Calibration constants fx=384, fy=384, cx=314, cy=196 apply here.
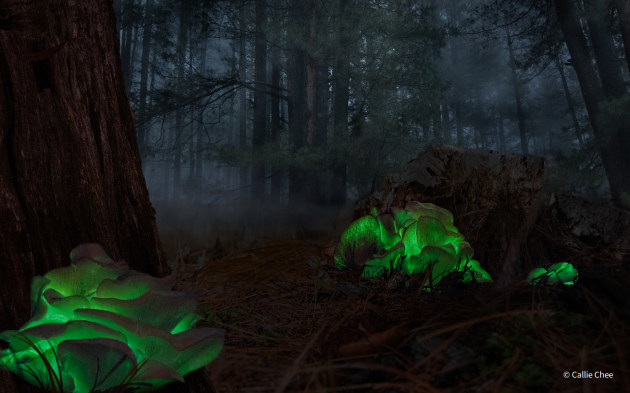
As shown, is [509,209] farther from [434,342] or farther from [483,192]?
[434,342]

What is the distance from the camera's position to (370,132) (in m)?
5.33

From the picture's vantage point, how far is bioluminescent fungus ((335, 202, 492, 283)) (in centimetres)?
136

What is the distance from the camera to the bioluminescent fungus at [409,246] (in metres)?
1.36

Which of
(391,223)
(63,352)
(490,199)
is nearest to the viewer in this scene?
(63,352)

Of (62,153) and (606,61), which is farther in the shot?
(606,61)

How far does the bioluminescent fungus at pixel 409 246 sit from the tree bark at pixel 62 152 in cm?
79

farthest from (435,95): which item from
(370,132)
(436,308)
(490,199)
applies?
(436,308)

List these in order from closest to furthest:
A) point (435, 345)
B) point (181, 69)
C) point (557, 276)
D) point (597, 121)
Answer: point (435, 345)
point (557, 276)
point (597, 121)
point (181, 69)

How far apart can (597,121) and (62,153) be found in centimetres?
483

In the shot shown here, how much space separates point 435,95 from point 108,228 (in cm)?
541

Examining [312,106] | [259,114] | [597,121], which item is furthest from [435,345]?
[259,114]

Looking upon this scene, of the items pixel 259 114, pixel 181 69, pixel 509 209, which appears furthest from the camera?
pixel 259 114

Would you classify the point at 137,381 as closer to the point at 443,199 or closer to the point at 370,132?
the point at 443,199

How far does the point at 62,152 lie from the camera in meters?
0.85
